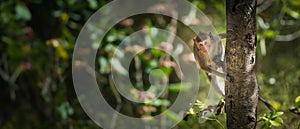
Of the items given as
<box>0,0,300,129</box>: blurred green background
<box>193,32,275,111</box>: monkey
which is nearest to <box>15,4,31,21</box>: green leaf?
<box>0,0,300,129</box>: blurred green background

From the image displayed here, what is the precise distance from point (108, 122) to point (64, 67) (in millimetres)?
433

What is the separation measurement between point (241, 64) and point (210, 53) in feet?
0.21

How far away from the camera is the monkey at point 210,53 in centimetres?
70

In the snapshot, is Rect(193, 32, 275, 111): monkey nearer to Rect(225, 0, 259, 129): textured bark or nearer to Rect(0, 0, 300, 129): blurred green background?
Rect(225, 0, 259, 129): textured bark

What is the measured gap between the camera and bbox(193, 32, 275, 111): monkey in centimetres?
70

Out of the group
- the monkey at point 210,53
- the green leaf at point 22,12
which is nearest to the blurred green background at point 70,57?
the green leaf at point 22,12

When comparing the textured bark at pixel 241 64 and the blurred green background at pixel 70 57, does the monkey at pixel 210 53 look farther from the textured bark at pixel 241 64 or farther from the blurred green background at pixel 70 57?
the blurred green background at pixel 70 57

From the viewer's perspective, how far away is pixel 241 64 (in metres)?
0.67

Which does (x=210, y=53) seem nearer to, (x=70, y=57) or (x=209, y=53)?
(x=209, y=53)

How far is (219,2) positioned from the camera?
5.99 feet

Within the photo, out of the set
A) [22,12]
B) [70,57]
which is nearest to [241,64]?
[22,12]

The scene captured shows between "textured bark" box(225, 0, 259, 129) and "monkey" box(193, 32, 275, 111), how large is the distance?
0.06 feet

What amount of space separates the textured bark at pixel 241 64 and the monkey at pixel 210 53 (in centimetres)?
2

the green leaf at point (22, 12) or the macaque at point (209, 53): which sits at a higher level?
the green leaf at point (22, 12)
